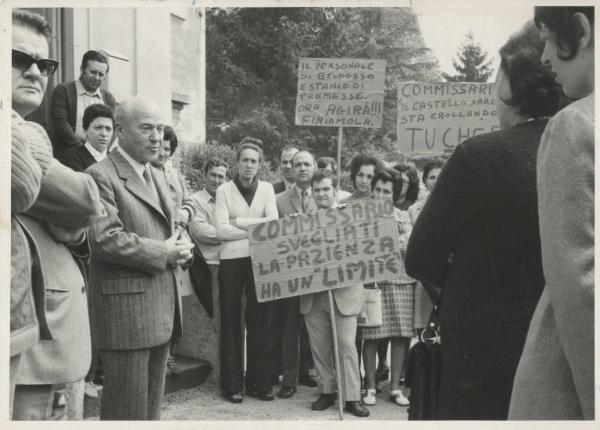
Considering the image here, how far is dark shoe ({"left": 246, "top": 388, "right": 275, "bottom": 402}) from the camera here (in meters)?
5.41

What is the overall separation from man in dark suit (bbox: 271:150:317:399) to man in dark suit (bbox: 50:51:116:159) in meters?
1.64

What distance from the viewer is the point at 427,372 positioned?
2541 mm

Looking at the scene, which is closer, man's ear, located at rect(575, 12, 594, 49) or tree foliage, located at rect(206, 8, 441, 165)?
man's ear, located at rect(575, 12, 594, 49)

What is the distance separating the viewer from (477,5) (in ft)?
9.19

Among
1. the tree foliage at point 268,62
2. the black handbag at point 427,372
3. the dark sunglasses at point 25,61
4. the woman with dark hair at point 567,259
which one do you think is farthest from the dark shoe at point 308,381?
the tree foliage at point 268,62

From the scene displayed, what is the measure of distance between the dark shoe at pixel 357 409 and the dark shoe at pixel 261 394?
2.16 feet

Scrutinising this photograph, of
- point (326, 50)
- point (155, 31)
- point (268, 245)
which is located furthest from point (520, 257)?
point (326, 50)

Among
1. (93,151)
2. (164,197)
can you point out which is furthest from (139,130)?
(93,151)

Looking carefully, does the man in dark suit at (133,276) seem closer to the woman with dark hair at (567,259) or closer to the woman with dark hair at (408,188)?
the woman with dark hair at (567,259)

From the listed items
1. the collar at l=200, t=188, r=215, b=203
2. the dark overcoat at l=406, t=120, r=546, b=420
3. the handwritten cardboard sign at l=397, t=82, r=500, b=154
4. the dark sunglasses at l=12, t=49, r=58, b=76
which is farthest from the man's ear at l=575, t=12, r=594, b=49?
the collar at l=200, t=188, r=215, b=203

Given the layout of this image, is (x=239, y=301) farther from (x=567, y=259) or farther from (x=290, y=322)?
(x=567, y=259)

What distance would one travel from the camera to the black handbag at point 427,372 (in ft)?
8.28

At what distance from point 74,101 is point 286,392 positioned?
269 centimetres

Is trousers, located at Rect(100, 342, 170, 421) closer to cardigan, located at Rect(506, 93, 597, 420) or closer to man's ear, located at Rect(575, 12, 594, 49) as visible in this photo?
cardigan, located at Rect(506, 93, 597, 420)
